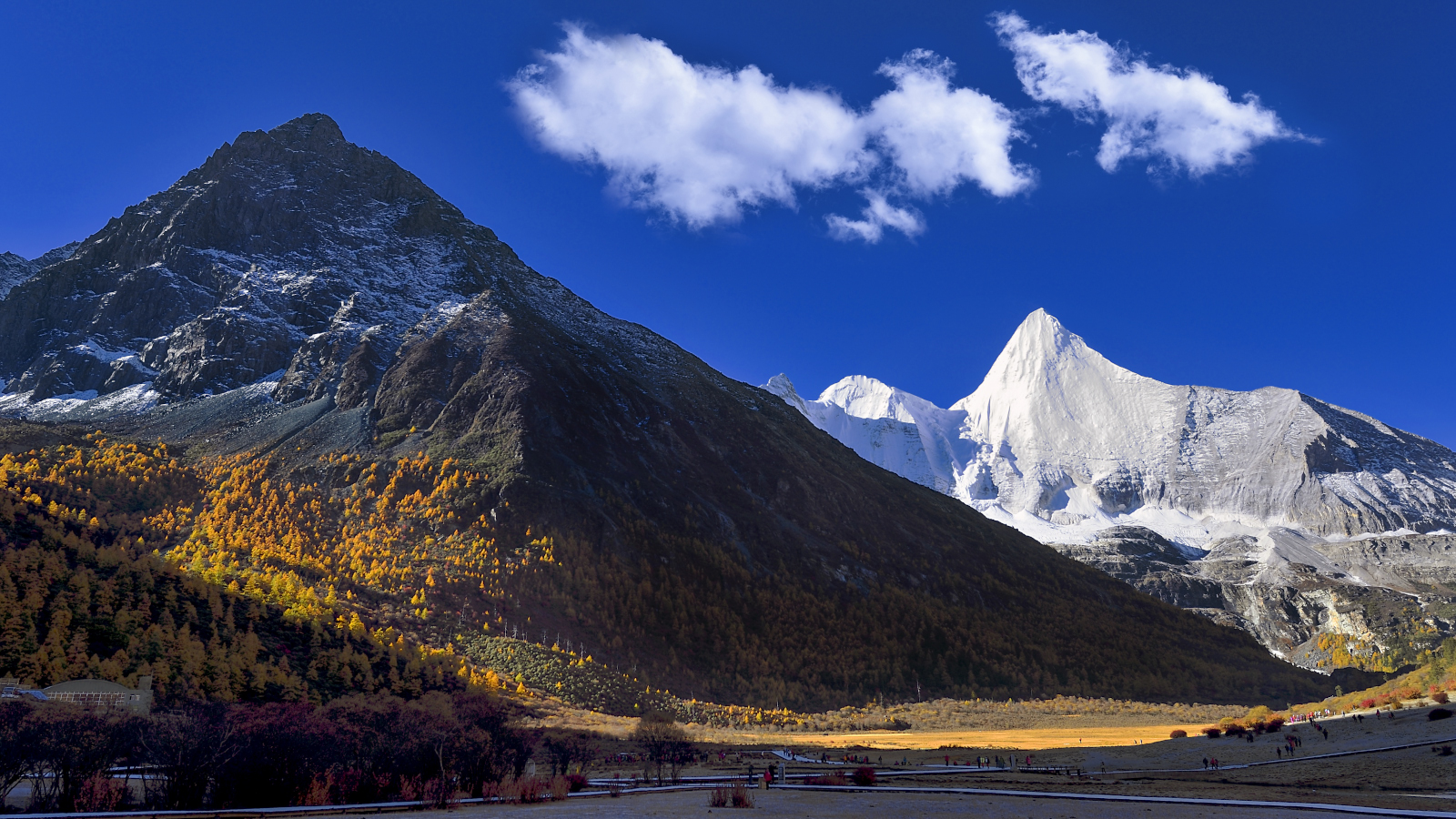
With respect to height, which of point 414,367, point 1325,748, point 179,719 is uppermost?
point 414,367

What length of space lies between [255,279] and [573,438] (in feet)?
230

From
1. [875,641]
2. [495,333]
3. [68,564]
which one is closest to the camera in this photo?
[68,564]

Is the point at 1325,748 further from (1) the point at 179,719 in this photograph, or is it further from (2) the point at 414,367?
(2) the point at 414,367

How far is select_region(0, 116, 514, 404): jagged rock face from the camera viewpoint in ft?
368

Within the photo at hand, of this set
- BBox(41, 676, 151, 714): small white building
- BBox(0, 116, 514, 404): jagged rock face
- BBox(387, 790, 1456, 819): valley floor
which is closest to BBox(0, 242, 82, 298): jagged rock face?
BBox(0, 116, 514, 404): jagged rock face

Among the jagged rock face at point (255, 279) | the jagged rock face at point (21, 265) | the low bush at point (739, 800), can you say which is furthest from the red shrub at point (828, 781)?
the jagged rock face at point (21, 265)

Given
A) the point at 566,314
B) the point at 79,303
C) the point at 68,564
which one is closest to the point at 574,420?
the point at 566,314

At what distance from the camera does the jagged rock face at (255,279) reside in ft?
368

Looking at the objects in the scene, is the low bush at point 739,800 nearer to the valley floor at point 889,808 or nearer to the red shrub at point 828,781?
the valley floor at point 889,808

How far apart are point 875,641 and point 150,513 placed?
68.5 metres

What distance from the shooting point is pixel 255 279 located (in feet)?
412

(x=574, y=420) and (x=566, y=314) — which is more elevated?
(x=566, y=314)

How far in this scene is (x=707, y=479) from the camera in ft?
327

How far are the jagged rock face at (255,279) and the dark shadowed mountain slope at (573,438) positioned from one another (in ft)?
1.51
